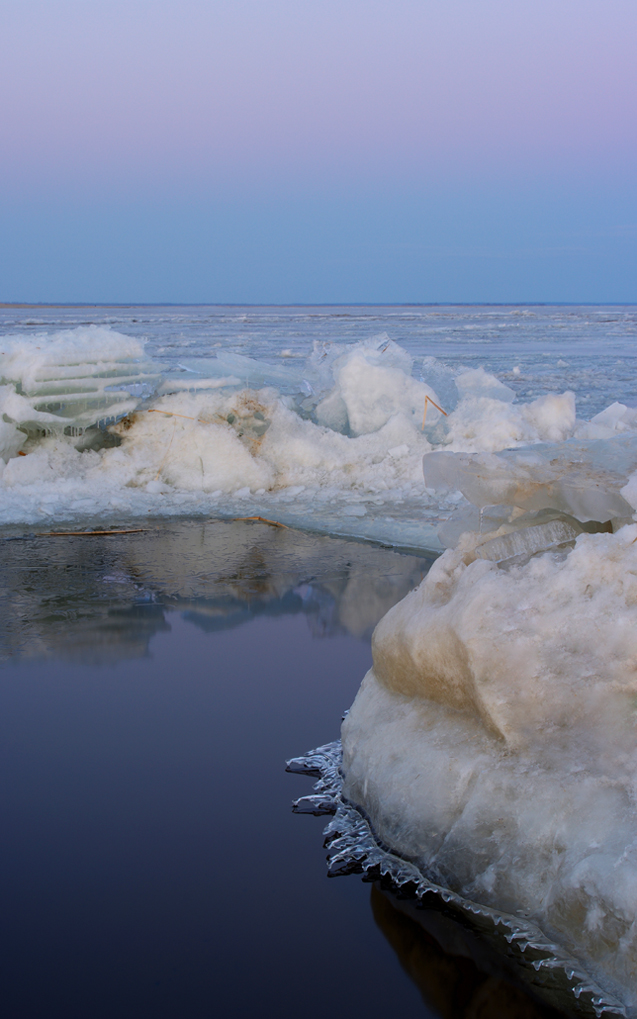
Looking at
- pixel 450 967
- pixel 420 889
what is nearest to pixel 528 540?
pixel 420 889

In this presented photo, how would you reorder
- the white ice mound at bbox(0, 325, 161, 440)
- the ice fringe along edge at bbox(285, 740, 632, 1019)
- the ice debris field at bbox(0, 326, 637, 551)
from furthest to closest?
the white ice mound at bbox(0, 325, 161, 440), the ice debris field at bbox(0, 326, 637, 551), the ice fringe along edge at bbox(285, 740, 632, 1019)

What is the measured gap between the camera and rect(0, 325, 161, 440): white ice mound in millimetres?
6758

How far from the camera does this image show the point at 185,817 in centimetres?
233

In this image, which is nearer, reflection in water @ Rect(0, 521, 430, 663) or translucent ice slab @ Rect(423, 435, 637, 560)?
translucent ice slab @ Rect(423, 435, 637, 560)

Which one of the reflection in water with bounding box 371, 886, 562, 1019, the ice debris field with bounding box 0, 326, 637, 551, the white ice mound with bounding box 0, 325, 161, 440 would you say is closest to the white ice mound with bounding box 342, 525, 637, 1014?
the reflection in water with bounding box 371, 886, 562, 1019

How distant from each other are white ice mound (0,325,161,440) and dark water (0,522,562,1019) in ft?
9.05

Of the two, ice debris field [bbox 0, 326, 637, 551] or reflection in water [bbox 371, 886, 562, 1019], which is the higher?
ice debris field [bbox 0, 326, 637, 551]

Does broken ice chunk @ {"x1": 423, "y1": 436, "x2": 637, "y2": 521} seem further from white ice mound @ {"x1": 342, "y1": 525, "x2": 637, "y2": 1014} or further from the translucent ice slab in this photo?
white ice mound @ {"x1": 342, "y1": 525, "x2": 637, "y2": 1014}

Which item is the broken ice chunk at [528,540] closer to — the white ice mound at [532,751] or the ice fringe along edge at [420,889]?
the white ice mound at [532,751]

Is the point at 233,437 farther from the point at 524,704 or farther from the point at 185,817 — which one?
the point at 524,704

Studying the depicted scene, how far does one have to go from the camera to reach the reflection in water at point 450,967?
5.49 feet

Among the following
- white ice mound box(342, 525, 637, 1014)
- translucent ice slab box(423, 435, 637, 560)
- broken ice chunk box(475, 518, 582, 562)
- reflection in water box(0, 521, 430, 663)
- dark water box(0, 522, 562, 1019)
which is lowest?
dark water box(0, 522, 562, 1019)

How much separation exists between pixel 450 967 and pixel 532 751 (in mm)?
516

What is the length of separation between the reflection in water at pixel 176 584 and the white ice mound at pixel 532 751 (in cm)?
161
